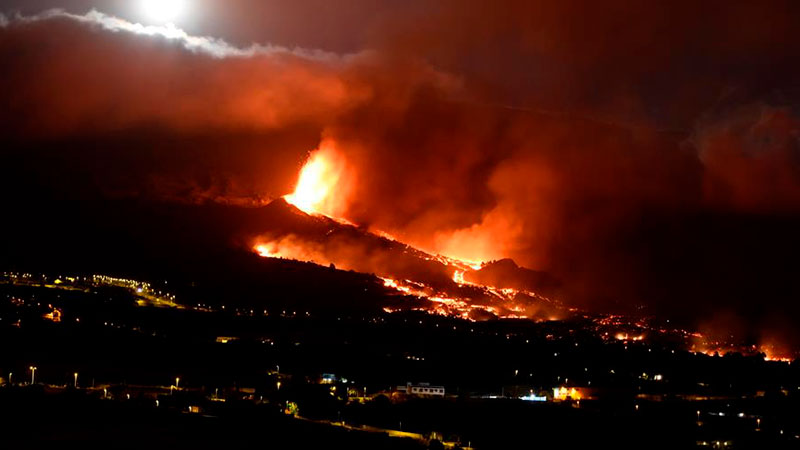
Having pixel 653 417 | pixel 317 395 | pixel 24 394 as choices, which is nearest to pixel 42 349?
pixel 24 394

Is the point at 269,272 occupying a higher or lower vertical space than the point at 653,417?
higher

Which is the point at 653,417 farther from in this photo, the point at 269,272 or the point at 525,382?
the point at 269,272

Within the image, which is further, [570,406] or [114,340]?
[114,340]

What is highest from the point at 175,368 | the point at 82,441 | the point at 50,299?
the point at 50,299

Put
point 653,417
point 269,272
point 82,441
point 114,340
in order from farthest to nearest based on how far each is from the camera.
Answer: point 269,272, point 114,340, point 653,417, point 82,441

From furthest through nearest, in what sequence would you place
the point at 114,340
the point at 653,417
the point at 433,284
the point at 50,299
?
the point at 433,284
the point at 50,299
the point at 114,340
the point at 653,417

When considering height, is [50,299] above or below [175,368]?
above

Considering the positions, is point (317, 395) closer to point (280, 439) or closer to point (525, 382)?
point (280, 439)

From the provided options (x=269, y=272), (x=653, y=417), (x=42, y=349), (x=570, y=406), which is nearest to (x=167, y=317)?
(x=42, y=349)

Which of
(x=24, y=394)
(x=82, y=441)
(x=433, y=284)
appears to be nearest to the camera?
(x=82, y=441)
